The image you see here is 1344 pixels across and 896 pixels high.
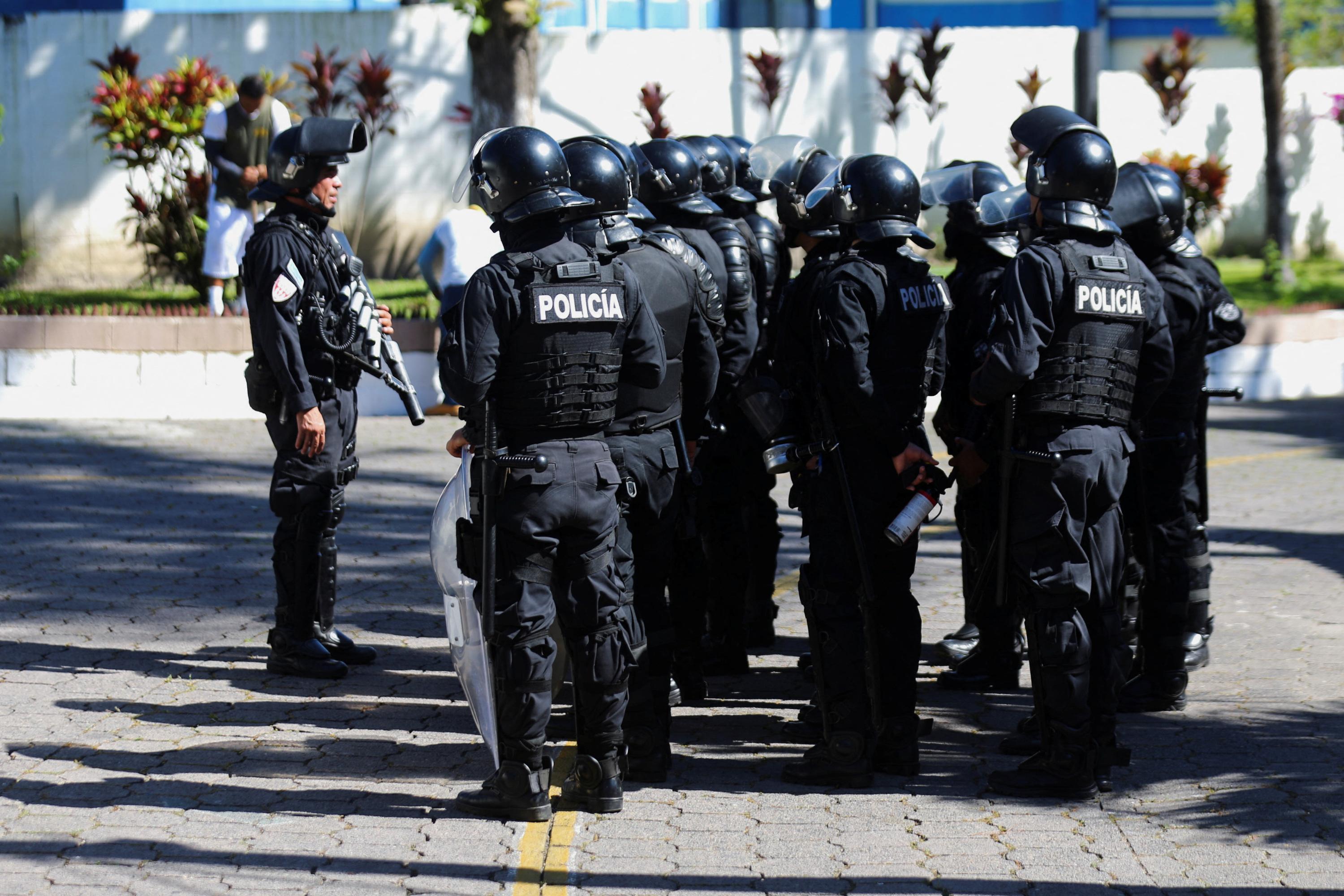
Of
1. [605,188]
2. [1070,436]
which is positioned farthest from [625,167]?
[1070,436]

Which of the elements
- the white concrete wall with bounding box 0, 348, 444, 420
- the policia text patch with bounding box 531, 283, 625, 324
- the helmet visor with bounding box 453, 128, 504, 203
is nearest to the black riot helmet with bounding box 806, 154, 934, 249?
the policia text patch with bounding box 531, 283, 625, 324

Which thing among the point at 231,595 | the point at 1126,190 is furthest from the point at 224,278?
the point at 1126,190

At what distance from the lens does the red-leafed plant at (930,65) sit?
56.7 feet

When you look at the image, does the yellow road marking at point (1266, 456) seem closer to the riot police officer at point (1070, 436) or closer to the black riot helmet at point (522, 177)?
the riot police officer at point (1070, 436)

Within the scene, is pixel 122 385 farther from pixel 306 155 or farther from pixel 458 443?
pixel 458 443

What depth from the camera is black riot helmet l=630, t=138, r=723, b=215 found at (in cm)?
636

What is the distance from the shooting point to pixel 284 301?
6.28 metres

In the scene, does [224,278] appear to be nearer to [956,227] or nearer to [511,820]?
[956,227]

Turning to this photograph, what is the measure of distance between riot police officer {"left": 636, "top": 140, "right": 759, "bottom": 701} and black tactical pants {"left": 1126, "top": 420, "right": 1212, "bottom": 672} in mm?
1665

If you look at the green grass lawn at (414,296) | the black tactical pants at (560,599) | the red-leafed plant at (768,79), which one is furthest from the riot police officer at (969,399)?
the red-leafed plant at (768,79)

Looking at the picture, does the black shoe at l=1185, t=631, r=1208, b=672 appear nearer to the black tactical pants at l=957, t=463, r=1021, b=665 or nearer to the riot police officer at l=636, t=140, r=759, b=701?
the black tactical pants at l=957, t=463, r=1021, b=665

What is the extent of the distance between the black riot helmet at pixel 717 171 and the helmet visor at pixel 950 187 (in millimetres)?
859

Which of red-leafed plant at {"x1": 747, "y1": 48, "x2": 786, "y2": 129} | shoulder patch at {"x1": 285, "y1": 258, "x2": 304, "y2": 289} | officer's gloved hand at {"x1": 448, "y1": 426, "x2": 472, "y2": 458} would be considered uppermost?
red-leafed plant at {"x1": 747, "y1": 48, "x2": 786, "y2": 129}

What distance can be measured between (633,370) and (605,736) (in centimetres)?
119
